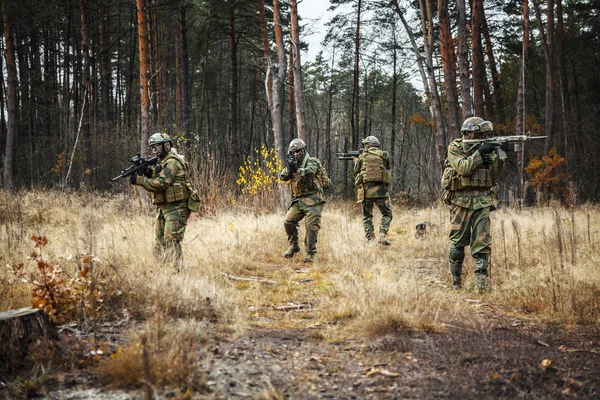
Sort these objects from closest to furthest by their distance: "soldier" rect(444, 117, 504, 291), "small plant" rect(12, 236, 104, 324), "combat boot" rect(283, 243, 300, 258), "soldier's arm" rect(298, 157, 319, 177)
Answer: "small plant" rect(12, 236, 104, 324) < "soldier" rect(444, 117, 504, 291) < "soldier's arm" rect(298, 157, 319, 177) < "combat boot" rect(283, 243, 300, 258)

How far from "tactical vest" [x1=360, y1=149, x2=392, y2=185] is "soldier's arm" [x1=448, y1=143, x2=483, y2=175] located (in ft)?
9.76

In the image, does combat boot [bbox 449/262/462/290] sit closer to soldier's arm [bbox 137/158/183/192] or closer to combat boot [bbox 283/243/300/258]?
combat boot [bbox 283/243/300/258]

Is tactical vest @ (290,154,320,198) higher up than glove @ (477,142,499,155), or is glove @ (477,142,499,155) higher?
glove @ (477,142,499,155)

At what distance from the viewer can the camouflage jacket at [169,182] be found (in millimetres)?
5508

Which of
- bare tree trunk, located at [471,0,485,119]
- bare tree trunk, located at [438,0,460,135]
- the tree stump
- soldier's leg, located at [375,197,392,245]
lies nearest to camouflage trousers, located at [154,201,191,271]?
the tree stump

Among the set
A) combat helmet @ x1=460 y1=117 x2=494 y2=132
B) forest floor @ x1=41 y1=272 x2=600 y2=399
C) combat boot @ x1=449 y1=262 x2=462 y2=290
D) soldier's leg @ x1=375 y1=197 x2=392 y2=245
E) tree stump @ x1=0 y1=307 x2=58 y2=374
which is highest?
combat helmet @ x1=460 y1=117 x2=494 y2=132

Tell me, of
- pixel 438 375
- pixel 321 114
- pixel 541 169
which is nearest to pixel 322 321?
pixel 438 375

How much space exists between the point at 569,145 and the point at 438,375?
19472 millimetres

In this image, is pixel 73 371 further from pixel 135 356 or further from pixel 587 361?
pixel 587 361

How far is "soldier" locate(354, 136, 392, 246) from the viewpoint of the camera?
843 cm

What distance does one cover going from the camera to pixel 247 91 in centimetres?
2884

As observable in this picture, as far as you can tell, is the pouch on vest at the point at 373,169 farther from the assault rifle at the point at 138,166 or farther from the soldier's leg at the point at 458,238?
the assault rifle at the point at 138,166

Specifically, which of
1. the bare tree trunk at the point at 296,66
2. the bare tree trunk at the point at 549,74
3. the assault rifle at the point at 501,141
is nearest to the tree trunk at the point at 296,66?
the bare tree trunk at the point at 296,66

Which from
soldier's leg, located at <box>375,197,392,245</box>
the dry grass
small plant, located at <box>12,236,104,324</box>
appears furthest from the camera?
soldier's leg, located at <box>375,197,392,245</box>
